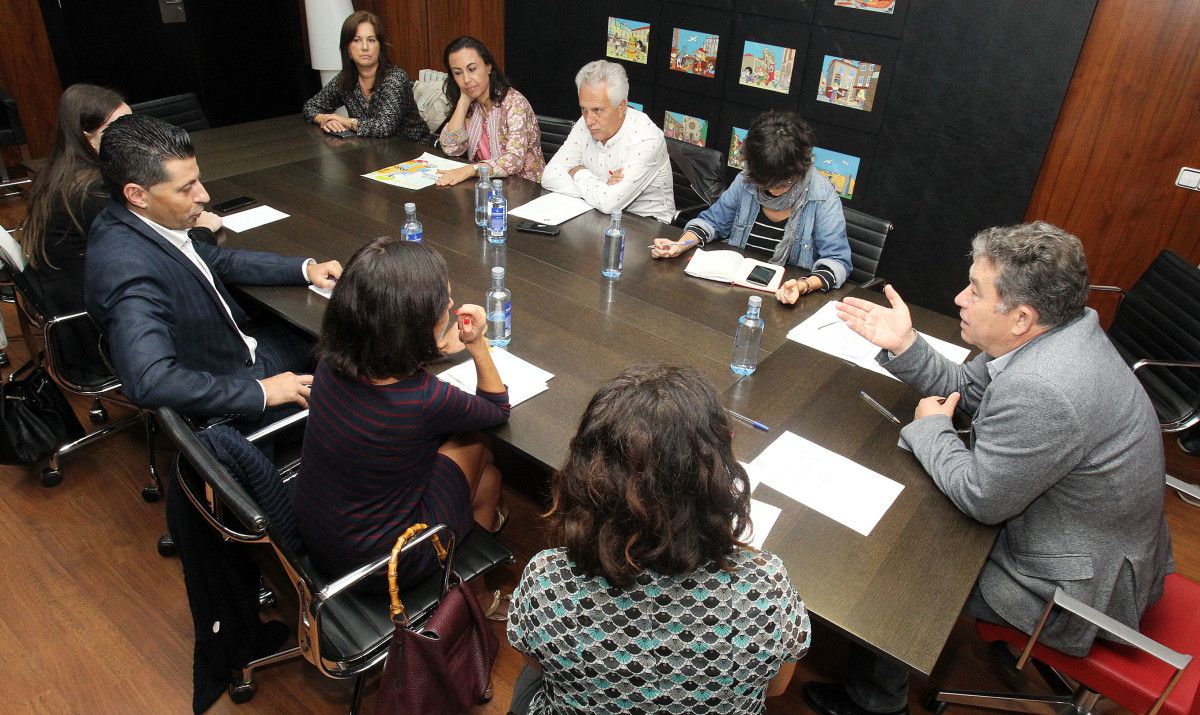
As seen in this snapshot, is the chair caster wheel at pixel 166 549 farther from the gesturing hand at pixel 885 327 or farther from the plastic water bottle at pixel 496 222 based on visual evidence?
the gesturing hand at pixel 885 327

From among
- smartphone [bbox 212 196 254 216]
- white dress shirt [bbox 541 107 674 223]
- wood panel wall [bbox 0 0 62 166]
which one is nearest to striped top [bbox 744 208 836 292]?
white dress shirt [bbox 541 107 674 223]

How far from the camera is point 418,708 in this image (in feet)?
5.61

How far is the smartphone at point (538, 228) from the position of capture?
3168mm

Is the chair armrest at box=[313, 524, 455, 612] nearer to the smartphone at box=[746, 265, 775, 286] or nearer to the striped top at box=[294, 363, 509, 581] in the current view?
the striped top at box=[294, 363, 509, 581]

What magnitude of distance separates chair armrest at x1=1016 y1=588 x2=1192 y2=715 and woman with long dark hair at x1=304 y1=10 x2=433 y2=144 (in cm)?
379

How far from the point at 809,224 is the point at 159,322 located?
238cm

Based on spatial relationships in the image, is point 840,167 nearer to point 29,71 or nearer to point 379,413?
point 379,413

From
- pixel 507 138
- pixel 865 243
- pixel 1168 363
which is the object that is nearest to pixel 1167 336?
pixel 1168 363

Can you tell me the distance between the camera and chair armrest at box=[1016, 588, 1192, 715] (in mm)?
1577

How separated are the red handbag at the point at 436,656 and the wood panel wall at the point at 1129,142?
3.67 metres

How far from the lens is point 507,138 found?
3.94 meters

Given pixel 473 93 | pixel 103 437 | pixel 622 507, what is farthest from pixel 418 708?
pixel 473 93

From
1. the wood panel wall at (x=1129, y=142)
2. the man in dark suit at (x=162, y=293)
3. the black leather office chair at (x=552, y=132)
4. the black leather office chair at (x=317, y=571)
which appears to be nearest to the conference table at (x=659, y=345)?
the man in dark suit at (x=162, y=293)

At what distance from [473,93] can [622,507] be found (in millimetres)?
3272
